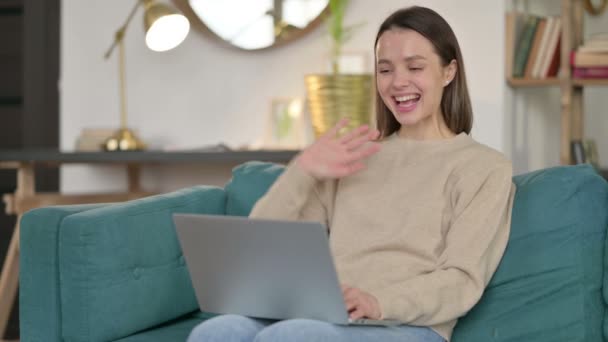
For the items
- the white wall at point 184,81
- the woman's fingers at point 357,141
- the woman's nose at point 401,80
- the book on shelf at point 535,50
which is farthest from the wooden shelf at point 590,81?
the woman's fingers at point 357,141

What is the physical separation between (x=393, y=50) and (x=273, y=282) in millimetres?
534

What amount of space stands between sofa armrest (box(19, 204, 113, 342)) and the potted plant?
1462 mm

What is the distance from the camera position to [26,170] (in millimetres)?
3574

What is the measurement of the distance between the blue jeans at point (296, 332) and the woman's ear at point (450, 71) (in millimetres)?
525

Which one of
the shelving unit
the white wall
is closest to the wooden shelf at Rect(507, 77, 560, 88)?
the shelving unit

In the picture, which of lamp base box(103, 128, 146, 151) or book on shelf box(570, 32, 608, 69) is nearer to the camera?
book on shelf box(570, 32, 608, 69)

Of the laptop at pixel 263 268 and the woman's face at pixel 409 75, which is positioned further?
the woman's face at pixel 409 75

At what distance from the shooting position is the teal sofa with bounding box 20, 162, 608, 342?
6.16 feet

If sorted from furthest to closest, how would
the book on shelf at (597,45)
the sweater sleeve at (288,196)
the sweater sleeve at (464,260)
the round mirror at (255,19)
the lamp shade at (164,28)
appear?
the round mirror at (255,19), the lamp shade at (164,28), the book on shelf at (597,45), the sweater sleeve at (288,196), the sweater sleeve at (464,260)

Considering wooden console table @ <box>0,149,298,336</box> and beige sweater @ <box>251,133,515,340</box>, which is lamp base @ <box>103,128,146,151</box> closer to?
wooden console table @ <box>0,149,298,336</box>

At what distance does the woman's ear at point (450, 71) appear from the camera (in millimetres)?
1990

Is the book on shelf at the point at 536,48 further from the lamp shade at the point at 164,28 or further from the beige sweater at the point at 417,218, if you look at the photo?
the beige sweater at the point at 417,218

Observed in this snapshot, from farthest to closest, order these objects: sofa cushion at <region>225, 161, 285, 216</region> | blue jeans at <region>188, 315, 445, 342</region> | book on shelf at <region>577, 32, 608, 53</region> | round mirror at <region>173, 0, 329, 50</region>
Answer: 1. round mirror at <region>173, 0, 329, 50</region>
2. book on shelf at <region>577, 32, 608, 53</region>
3. sofa cushion at <region>225, 161, 285, 216</region>
4. blue jeans at <region>188, 315, 445, 342</region>

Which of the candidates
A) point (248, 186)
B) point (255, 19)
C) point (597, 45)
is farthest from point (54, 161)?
point (597, 45)
